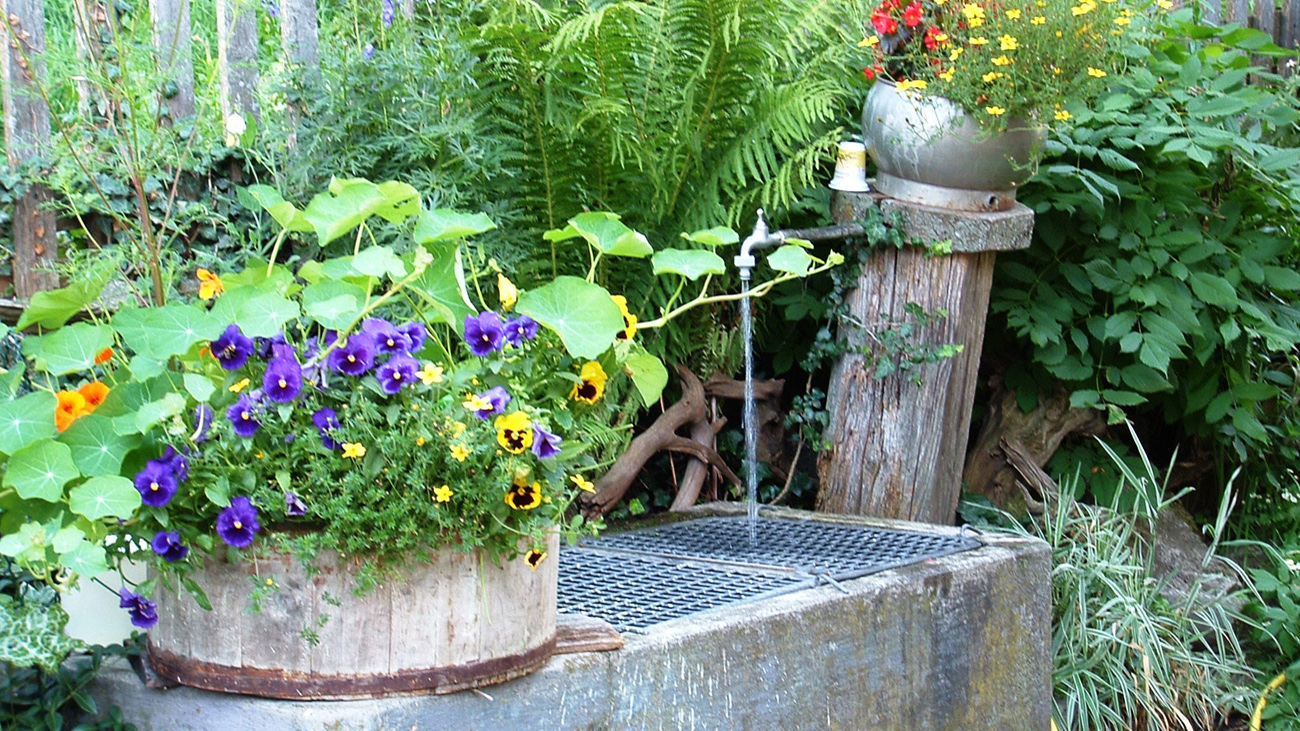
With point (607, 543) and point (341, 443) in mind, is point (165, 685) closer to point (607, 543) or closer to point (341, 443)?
point (341, 443)

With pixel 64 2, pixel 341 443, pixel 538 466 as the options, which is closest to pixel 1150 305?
pixel 538 466

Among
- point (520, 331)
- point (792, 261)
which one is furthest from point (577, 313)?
point (792, 261)

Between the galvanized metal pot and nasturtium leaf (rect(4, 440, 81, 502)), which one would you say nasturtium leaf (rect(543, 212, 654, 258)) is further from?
the galvanized metal pot

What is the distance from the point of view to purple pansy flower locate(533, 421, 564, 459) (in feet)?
5.51

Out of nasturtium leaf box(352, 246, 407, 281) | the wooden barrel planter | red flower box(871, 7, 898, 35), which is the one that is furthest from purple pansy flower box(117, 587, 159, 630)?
red flower box(871, 7, 898, 35)

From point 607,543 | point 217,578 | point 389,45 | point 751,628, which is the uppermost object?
point 389,45

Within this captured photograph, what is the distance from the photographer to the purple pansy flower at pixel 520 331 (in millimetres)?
1754

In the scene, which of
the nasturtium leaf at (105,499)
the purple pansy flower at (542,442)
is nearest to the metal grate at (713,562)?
the purple pansy flower at (542,442)

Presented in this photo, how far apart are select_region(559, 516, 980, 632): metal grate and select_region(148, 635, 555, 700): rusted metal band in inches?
17.4

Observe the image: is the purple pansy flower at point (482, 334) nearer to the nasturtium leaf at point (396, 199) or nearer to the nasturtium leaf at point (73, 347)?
the nasturtium leaf at point (396, 199)

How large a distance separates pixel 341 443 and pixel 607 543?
1423 mm

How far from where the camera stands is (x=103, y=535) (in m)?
1.61

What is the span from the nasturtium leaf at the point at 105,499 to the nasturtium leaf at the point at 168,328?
170mm

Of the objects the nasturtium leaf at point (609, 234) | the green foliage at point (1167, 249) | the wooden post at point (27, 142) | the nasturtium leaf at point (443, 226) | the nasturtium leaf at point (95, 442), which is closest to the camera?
the nasturtium leaf at point (95, 442)
